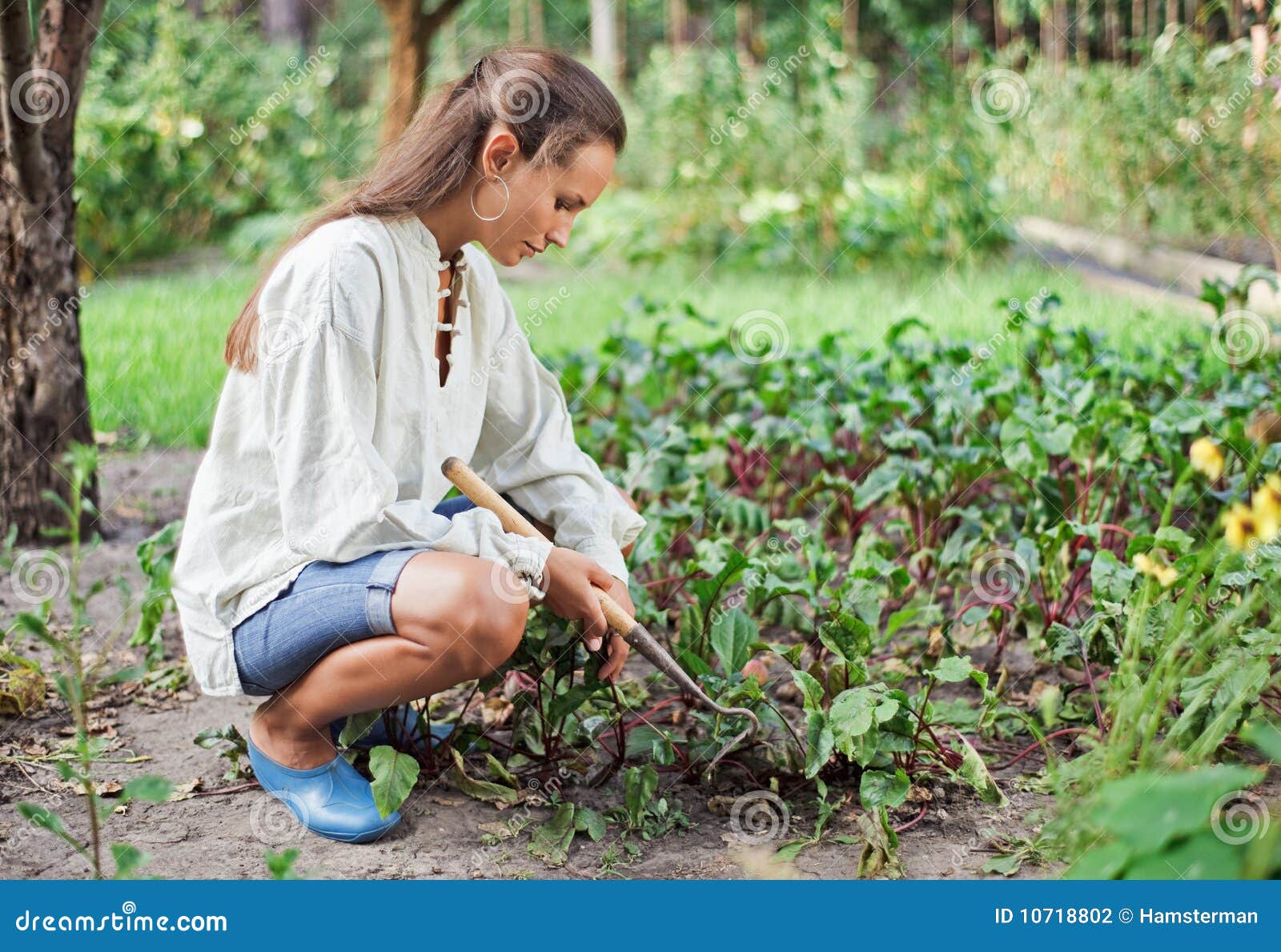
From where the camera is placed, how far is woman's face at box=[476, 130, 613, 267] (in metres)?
1.93

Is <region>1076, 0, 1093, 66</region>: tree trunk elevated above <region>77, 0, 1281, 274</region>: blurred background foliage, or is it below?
above

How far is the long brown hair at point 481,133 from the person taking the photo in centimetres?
193

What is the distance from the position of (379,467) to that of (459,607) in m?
0.23

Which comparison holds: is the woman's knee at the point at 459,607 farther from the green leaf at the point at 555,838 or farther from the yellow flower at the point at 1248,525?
the yellow flower at the point at 1248,525

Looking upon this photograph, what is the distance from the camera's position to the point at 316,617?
1.82m

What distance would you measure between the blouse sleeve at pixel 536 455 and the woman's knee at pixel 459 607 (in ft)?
1.16

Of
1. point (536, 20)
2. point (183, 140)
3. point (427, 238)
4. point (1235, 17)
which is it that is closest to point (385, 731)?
point (427, 238)

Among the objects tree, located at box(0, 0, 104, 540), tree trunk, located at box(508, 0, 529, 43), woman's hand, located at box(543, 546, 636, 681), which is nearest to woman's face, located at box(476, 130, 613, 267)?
woman's hand, located at box(543, 546, 636, 681)

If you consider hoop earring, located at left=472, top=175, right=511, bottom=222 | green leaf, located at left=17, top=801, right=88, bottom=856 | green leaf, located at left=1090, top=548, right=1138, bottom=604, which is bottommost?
green leaf, located at left=17, top=801, right=88, bottom=856

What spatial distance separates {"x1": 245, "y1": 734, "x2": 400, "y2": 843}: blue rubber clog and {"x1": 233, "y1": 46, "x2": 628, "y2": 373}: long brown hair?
24.2 inches

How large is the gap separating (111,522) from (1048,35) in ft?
26.5

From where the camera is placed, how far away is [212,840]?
6.30 ft

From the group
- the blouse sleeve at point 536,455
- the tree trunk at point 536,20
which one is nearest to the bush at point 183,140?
the blouse sleeve at point 536,455

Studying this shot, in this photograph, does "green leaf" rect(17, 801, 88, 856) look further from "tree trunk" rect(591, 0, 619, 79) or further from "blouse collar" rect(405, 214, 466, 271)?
"tree trunk" rect(591, 0, 619, 79)
